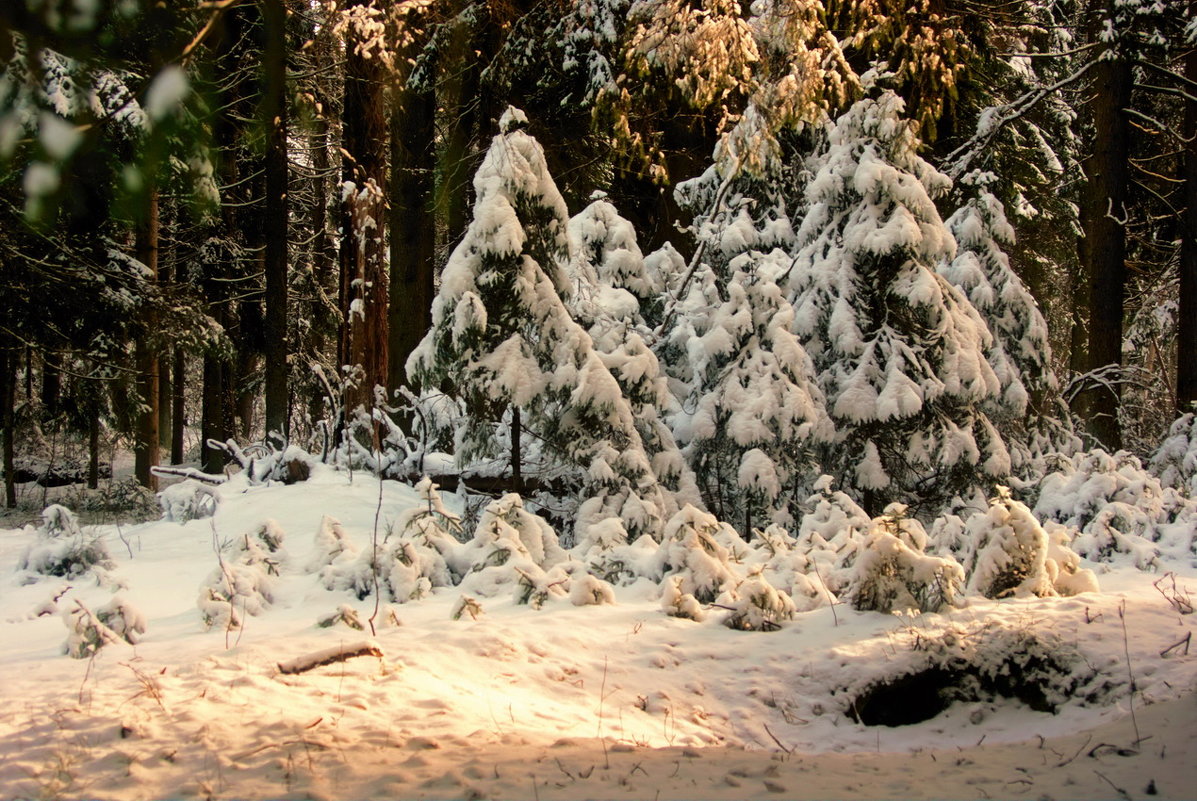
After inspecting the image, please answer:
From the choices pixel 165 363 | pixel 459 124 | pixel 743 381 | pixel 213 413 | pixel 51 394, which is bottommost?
pixel 213 413

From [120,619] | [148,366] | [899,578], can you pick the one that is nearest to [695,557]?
[899,578]

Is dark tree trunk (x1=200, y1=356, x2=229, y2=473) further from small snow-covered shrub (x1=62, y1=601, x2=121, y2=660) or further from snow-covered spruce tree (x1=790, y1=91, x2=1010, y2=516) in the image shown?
small snow-covered shrub (x1=62, y1=601, x2=121, y2=660)

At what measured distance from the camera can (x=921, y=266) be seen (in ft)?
31.9

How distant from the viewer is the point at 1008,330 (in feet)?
38.1

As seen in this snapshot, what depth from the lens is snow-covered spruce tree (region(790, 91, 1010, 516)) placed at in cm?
963

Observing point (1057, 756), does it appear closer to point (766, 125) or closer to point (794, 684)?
point (794, 684)

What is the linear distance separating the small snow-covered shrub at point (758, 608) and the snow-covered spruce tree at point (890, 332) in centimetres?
443

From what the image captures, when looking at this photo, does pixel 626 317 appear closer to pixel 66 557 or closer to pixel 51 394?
pixel 66 557

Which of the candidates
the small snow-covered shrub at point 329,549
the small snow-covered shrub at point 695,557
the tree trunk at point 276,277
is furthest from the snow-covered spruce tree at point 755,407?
the tree trunk at point 276,277

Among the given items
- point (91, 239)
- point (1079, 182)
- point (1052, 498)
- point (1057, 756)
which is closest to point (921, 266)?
point (1052, 498)

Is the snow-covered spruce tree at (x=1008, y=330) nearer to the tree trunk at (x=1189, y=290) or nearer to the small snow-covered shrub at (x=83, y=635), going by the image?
the tree trunk at (x=1189, y=290)

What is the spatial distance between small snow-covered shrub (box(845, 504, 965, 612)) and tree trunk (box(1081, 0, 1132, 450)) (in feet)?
28.2

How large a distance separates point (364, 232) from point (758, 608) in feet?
30.7

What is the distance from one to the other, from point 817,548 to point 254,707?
14.7 feet
